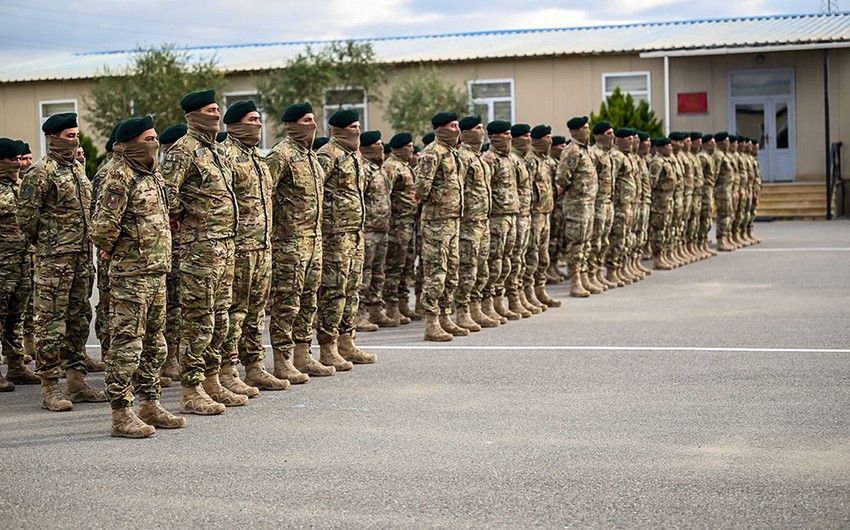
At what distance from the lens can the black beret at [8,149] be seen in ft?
33.0

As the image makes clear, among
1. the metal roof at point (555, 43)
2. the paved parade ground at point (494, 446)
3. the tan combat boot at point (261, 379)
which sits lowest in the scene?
the paved parade ground at point (494, 446)

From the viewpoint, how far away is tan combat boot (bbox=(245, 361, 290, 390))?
912 centimetres

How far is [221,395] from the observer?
8.50m

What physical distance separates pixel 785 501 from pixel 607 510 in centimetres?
87

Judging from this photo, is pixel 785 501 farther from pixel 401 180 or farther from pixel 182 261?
pixel 401 180

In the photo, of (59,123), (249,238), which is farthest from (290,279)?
(59,123)

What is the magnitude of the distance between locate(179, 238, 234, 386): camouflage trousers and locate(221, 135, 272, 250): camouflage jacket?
12.8 inches

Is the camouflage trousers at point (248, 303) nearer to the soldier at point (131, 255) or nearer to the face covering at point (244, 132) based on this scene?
the face covering at point (244, 132)

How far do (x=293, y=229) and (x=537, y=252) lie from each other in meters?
5.42

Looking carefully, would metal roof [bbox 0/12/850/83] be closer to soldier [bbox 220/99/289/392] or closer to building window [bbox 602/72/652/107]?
building window [bbox 602/72/652/107]

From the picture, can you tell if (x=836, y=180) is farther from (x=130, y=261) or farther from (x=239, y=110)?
(x=130, y=261)

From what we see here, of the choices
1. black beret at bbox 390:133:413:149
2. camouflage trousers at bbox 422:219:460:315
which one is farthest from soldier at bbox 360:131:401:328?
camouflage trousers at bbox 422:219:460:315

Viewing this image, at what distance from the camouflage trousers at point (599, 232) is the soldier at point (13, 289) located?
318 inches

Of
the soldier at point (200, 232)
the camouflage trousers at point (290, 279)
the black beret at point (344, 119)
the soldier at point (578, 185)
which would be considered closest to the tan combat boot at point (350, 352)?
the camouflage trousers at point (290, 279)
